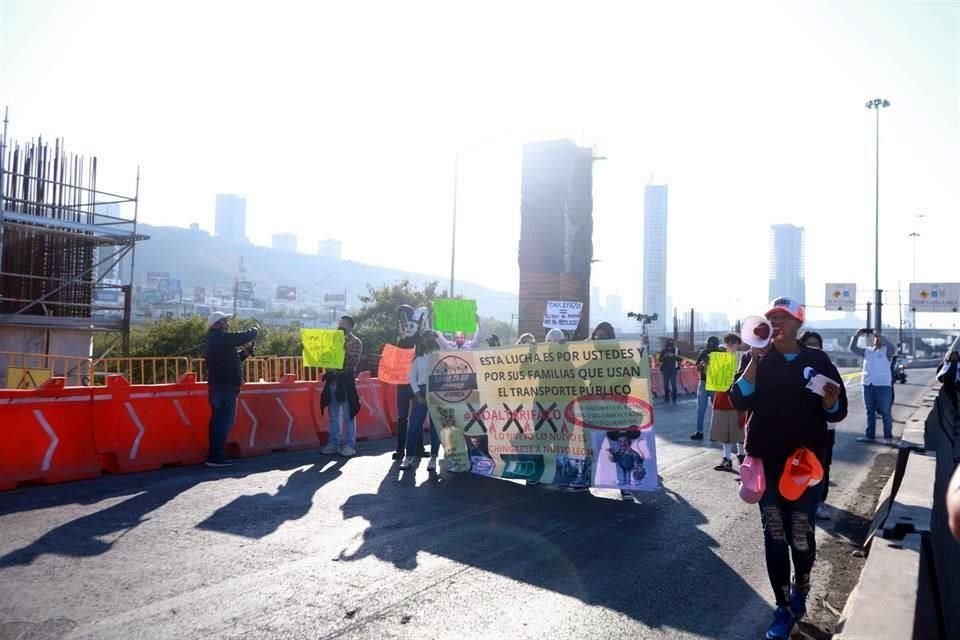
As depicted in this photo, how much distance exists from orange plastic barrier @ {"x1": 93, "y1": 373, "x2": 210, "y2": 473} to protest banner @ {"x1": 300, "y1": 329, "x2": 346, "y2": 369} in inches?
66.2

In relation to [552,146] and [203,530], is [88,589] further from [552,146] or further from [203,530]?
[552,146]

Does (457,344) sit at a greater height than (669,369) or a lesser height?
→ greater

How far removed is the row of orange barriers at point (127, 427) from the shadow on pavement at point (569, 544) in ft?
10.6

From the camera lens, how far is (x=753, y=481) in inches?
184

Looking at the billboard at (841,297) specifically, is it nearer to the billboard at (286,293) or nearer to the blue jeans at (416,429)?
the blue jeans at (416,429)

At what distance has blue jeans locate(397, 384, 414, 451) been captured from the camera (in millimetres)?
10664

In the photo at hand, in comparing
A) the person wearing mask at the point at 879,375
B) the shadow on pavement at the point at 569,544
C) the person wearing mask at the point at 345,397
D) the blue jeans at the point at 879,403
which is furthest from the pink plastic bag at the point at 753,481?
the blue jeans at the point at 879,403

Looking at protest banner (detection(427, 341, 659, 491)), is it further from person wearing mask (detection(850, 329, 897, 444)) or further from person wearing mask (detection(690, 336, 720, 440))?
person wearing mask (detection(850, 329, 897, 444))

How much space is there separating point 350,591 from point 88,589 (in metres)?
1.69

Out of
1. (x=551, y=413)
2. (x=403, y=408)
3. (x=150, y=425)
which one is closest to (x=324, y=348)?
(x=403, y=408)

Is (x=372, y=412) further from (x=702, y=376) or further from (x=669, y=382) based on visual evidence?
(x=669, y=382)

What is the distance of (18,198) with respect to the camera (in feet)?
79.5

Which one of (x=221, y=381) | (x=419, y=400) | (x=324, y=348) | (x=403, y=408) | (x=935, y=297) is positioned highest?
(x=935, y=297)

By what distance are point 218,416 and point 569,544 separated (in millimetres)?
5607
